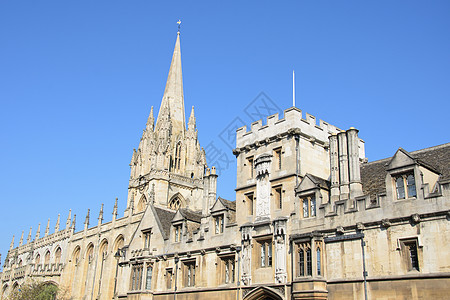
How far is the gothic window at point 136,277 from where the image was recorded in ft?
98.0

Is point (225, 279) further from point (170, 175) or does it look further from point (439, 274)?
point (170, 175)

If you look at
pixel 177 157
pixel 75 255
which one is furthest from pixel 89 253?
pixel 177 157

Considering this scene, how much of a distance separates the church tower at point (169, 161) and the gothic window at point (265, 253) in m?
38.9

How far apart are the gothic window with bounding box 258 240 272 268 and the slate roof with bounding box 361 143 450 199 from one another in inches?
211

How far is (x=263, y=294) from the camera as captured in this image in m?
22.9

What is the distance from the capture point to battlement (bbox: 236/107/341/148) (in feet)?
81.0

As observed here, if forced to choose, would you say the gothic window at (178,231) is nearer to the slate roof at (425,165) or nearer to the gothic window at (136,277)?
the gothic window at (136,277)

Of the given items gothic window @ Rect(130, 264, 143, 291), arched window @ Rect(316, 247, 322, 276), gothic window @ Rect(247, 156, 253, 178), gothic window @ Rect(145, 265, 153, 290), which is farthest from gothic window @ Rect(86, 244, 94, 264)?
arched window @ Rect(316, 247, 322, 276)

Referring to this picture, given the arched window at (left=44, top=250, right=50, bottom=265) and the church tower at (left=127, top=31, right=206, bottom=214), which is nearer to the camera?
the church tower at (left=127, top=31, right=206, bottom=214)

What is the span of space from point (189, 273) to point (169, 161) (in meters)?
40.7

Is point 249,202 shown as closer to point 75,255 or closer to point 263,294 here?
point 263,294

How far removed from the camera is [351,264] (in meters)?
19.6

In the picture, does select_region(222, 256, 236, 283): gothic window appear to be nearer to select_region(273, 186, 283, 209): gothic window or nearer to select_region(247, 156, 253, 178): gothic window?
select_region(273, 186, 283, 209): gothic window

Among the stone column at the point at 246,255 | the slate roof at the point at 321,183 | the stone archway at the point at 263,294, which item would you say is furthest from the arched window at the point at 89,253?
the slate roof at the point at 321,183
